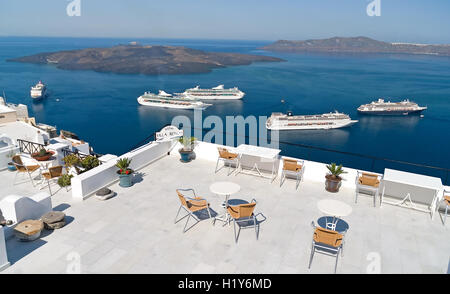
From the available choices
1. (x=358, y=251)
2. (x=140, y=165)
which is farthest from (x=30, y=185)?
(x=358, y=251)

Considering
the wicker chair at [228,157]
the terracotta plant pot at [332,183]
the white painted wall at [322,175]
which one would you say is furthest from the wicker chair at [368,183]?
the wicker chair at [228,157]

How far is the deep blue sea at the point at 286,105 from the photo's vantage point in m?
56.1

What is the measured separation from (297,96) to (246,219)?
3479 inches

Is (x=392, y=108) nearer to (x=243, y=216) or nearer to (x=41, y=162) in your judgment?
(x=243, y=216)

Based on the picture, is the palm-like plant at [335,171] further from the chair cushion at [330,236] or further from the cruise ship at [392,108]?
the cruise ship at [392,108]

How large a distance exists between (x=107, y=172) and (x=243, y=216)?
12.8ft

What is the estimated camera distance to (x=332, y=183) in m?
8.01

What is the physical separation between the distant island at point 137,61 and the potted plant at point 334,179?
143 meters

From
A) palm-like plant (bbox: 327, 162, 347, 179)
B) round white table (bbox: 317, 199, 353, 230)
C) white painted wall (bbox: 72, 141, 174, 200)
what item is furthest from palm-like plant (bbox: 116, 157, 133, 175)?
palm-like plant (bbox: 327, 162, 347, 179)

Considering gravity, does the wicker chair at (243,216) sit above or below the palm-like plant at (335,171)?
below

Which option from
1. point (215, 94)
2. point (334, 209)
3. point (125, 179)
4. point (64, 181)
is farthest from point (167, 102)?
point (334, 209)

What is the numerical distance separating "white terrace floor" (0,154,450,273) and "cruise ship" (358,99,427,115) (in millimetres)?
75935

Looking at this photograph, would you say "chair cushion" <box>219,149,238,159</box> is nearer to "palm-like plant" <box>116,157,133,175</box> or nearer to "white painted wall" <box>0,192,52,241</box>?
"palm-like plant" <box>116,157,133,175</box>
